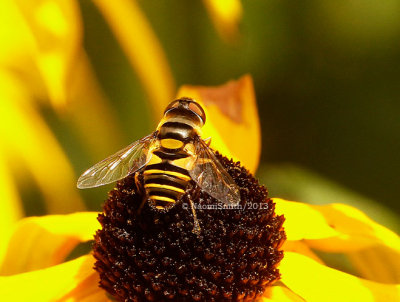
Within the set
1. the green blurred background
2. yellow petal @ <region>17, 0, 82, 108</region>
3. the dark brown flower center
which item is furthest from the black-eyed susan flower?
yellow petal @ <region>17, 0, 82, 108</region>

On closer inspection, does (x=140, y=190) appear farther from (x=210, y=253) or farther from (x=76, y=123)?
(x=76, y=123)

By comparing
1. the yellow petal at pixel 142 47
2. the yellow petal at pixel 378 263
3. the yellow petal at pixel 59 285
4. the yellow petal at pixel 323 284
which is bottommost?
the yellow petal at pixel 59 285

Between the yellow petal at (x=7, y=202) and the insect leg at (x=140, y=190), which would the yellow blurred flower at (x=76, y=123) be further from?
the insect leg at (x=140, y=190)

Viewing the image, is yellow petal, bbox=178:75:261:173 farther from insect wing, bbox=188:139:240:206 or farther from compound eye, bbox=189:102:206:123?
insect wing, bbox=188:139:240:206

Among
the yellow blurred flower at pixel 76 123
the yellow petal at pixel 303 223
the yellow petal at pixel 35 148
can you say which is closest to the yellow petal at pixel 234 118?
the yellow blurred flower at pixel 76 123

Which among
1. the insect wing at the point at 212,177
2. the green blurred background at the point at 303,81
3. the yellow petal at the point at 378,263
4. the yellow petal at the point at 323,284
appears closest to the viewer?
the insect wing at the point at 212,177

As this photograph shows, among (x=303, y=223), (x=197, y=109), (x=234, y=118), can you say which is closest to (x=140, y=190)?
(x=197, y=109)

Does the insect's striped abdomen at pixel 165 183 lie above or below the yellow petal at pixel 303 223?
below
